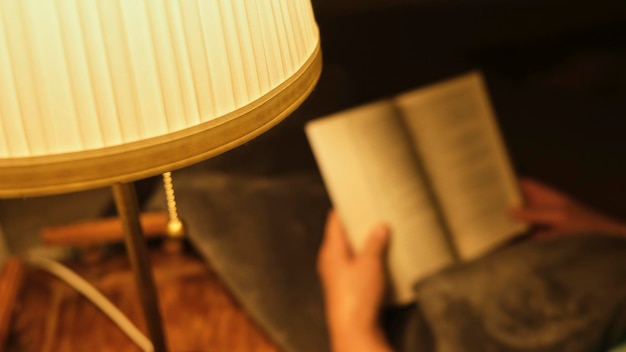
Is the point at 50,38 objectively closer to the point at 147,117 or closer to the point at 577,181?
the point at 147,117

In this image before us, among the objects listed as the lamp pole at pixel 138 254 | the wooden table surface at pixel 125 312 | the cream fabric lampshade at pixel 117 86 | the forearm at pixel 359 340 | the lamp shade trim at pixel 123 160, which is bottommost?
the forearm at pixel 359 340

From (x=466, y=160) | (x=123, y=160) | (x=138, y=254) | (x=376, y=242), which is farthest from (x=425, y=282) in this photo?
(x=123, y=160)

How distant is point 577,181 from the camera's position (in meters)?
1.06

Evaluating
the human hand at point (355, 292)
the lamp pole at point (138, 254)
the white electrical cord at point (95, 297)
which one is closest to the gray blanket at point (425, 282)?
the human hand at point (355, 292)

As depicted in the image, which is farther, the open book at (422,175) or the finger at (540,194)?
the finger at (540,194)

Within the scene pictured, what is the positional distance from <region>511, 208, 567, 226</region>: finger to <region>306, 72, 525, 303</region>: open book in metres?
0.01

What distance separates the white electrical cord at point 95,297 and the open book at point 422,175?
288 mm

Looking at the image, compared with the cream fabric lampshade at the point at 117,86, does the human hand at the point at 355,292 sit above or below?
below

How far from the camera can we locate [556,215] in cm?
91

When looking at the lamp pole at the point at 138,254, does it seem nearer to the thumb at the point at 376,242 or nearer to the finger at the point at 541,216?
the thumb at the point at 376,242

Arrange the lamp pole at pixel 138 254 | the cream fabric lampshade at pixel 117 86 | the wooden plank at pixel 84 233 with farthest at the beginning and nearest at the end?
the wooden plank at pixel 84 233
the lamp pole at pixel 138 254
the cream fabric lampshade at pixel 117 86

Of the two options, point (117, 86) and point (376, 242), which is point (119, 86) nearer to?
point (117, 86)

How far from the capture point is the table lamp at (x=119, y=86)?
29cm

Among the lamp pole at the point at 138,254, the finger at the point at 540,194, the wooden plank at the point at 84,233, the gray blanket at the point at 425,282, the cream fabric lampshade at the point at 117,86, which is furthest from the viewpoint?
the finger at the point at 540,194
